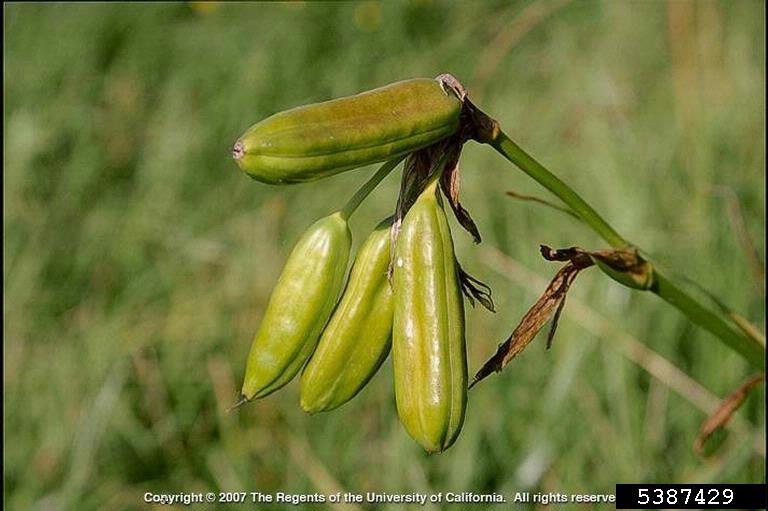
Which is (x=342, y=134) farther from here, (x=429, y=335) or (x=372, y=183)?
(x=429, y=335)

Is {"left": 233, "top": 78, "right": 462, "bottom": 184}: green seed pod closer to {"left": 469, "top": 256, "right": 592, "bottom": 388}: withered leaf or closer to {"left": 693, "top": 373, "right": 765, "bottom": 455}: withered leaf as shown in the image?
{"left": 469, "top": 256, "right": 592, "bottom": 388}: withered leaf

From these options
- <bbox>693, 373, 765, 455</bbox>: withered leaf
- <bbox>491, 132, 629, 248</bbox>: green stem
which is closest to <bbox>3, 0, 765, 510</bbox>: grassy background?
<bbox>693, 373, 765, 455</bbox>: withered leaf

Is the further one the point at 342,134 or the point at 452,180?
the point at 452,180

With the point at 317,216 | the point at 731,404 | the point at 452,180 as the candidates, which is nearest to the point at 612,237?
the point at 452,180

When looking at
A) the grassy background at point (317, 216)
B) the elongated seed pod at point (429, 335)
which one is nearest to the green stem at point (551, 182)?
the elongated seed pod at point (429, 335)

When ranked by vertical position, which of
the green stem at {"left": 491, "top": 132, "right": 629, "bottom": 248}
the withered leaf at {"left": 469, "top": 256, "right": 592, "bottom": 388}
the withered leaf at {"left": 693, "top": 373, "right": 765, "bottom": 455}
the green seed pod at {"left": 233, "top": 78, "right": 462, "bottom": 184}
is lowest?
the withered leaf at {"left": 693, "top": 373, "right": 765, "bottom": 455}

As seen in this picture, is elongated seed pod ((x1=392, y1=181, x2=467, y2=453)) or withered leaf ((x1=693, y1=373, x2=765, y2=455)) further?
withered leaf ((x1=693, y1=373, x2=765, y2=455))
